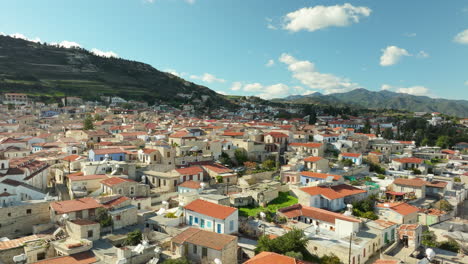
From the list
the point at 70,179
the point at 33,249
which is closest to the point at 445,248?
the point at 33,249

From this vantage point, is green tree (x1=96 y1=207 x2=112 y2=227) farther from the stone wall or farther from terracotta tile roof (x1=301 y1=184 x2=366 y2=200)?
terracotta tile roof (x1=301 y1=184 x2=366 y2=200)

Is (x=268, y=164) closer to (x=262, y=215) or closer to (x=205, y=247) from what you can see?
(x=262, y=215)

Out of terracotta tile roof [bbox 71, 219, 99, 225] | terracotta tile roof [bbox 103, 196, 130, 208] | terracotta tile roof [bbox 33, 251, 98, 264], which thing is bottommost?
terracotta tile roof [bbox 33, 251, 98, 264]

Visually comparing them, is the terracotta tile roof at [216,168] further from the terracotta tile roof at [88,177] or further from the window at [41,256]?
the window at [41,256]

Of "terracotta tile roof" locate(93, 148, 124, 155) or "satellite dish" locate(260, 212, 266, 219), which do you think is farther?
"terracotta tile roof" locate(93, 148, 124, 155)

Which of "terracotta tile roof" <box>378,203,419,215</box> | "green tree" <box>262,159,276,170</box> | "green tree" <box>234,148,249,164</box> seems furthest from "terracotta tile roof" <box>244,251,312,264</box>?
"green tree" <box>234,148,249,164</box>

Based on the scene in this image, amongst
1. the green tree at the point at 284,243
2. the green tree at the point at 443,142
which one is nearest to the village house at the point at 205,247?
the green tree at the point at 284,243

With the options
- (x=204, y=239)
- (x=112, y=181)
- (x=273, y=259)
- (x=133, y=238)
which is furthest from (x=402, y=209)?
(x=112, y=181)
